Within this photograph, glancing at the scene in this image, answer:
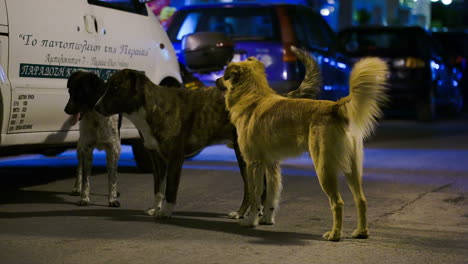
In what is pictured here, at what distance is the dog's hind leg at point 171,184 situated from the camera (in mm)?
7094

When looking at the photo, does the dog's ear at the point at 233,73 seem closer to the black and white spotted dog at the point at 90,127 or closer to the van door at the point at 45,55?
the black and white spotted dog at the point at 90,127

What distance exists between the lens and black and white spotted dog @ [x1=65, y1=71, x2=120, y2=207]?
7.84 metres

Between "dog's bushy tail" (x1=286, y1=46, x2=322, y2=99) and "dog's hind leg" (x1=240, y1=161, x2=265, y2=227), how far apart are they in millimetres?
836

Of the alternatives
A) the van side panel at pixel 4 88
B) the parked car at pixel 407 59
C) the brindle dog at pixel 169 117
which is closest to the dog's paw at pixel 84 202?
the brindle dog at pixel 169 117

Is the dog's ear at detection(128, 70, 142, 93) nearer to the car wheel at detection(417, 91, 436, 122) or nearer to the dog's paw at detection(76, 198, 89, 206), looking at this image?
the dog's paw at detection(76, 198, 89, 206)

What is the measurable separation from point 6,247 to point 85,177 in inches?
85.0

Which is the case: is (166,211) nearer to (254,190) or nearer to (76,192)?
(254,190)

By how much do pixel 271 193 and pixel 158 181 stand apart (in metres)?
1.07

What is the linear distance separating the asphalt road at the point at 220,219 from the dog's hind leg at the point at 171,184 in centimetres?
11

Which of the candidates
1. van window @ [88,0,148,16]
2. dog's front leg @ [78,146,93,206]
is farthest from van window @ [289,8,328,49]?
dog's front leg @ [78,146,93,206]

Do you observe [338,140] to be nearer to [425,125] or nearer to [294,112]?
[294,112]

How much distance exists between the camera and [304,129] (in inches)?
244

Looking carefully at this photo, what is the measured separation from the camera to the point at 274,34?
13008 millimetres

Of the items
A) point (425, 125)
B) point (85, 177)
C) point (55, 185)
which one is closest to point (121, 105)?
point (85, 177)
